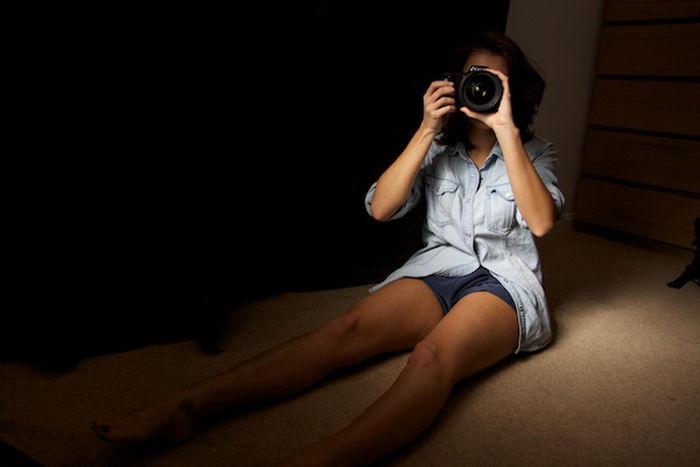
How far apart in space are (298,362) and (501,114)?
0.64 m

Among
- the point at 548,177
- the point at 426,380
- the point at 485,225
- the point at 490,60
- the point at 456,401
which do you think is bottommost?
the point at 456,401

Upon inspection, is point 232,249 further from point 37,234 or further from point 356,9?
point 356,9

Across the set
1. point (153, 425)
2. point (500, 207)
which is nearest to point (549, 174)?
point (500, 207)

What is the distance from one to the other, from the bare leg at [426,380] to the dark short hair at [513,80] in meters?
0.40

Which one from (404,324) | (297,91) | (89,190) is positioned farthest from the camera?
(297,91)

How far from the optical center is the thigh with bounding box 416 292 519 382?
1.12 meters

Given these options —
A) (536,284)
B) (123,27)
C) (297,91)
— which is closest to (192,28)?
(123,27)

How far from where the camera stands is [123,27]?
1339 millimetres

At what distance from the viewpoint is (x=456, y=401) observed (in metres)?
1.22

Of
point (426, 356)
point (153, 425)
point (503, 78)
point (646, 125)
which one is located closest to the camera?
point (153, 425)

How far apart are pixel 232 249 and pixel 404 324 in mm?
596

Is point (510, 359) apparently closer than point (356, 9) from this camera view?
Yes

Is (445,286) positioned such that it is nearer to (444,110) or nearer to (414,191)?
(414,191)

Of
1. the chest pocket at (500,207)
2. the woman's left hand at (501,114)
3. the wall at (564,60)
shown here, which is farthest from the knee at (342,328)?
the wall at (564,60)
